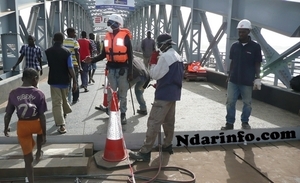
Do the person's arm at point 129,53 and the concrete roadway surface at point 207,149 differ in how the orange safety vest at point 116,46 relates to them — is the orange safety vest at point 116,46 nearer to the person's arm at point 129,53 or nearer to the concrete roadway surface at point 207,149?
the person's arm at point 129,53

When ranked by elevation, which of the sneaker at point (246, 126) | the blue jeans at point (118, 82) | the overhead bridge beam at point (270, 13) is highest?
the overhead bridge beam at point (270, 13)

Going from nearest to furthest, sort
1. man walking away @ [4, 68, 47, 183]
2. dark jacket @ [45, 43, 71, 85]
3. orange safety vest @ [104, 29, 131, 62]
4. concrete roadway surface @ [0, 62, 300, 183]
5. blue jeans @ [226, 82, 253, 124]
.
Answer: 1. man walking away @ [4, 68, 47, 183]
2. concrete roadway surface @ [0, 62, 300, 183]
3. dark jacket @ [45, 43, 71, 85]
4. orange safety vest @ [104, 29, 131, 62]
5. blue jeans @ [226, 82, 253, 124]

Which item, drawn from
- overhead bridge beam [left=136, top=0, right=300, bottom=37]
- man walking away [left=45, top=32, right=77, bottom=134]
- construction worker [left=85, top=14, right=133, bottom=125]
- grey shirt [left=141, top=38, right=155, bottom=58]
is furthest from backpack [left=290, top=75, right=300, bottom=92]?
grey shirt [left=141, top=38, right=155, bottom=58]

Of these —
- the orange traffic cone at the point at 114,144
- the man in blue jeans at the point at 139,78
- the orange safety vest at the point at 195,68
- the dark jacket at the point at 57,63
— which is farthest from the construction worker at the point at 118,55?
the orange safety vest at the point at 195,68

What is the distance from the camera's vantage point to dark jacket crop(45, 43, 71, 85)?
5.00m

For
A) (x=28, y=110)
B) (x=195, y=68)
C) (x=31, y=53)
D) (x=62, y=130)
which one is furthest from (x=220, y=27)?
(x=28, y=110)

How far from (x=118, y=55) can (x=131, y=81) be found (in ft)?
1.93

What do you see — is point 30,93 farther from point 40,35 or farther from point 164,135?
point 40,35

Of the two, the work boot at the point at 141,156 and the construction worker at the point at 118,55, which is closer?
the work boot at the point at 141,156

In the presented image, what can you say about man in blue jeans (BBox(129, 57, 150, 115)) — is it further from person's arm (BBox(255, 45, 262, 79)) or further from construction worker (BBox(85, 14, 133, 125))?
person's arm (BBox(255, 45, 262, 79))

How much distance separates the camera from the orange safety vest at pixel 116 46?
16.9 ft

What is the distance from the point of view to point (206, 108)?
281 inches

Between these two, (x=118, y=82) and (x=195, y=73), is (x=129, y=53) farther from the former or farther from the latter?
(x=195, y=73)

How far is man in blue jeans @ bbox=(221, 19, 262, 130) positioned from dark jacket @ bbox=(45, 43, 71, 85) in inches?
116
